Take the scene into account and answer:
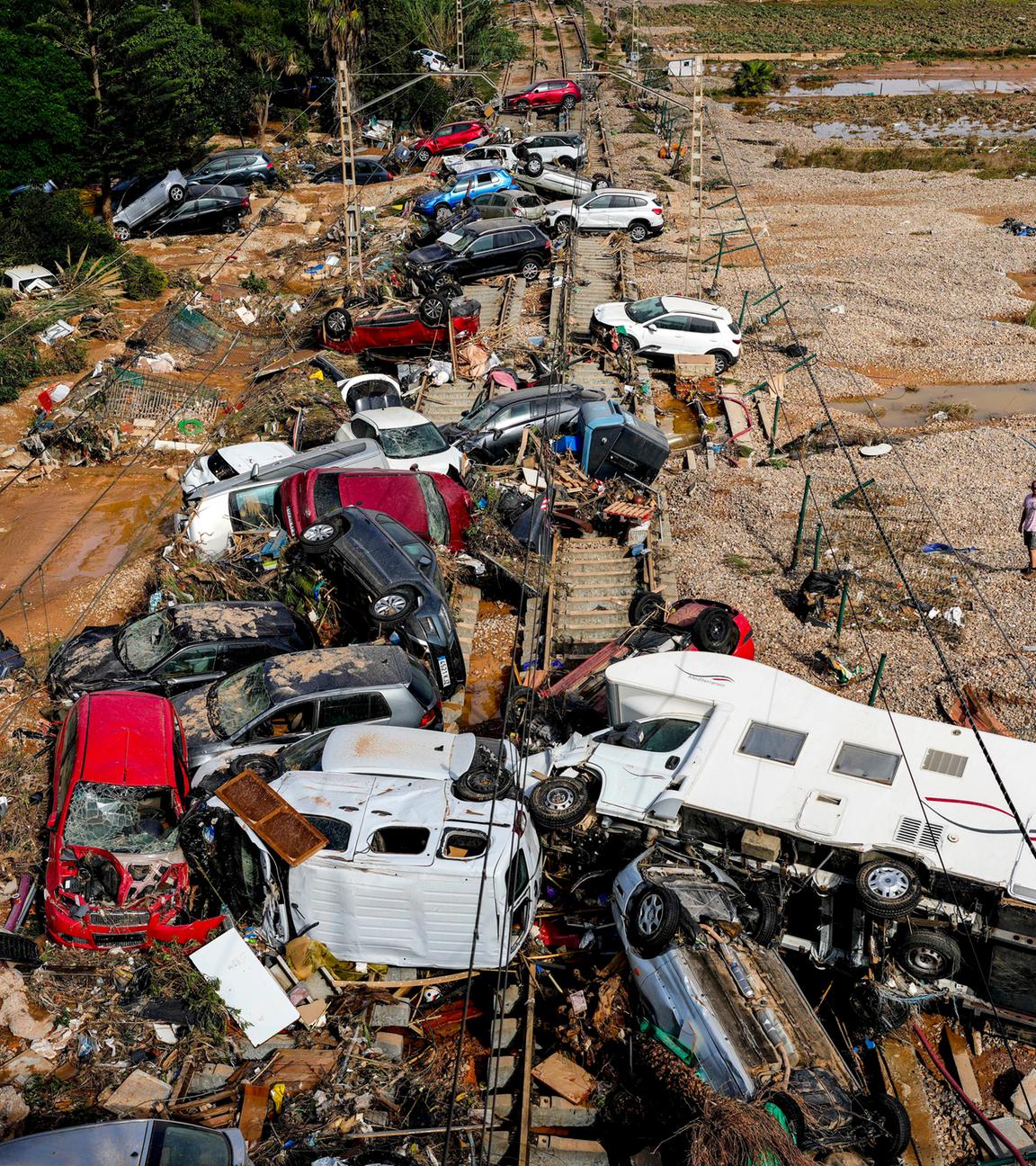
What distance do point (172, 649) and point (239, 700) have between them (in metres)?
1.33

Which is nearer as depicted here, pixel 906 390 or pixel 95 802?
pixel 95 802

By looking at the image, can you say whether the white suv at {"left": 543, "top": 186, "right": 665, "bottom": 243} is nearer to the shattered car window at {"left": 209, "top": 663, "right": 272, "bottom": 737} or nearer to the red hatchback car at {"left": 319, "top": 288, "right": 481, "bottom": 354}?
the red hatchback car at {"left": 319, "top": 288, "right": 481, "bottom": 354}

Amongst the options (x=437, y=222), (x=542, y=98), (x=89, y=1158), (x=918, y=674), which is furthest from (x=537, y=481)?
(x=542, y=98)

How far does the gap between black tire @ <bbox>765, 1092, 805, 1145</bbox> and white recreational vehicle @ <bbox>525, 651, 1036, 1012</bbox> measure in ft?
6.39

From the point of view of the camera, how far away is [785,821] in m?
9.21

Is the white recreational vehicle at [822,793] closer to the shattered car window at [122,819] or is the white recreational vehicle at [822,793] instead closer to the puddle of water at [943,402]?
the shattered car window at [122,819]

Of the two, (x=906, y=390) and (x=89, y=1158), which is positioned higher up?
(x=89, y=1158)

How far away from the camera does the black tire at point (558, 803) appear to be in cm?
952

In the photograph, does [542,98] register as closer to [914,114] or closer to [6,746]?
[914,114]

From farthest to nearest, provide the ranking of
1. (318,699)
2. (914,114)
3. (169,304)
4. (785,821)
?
(914,114) < (169,304) < (318,699) < (785,821)

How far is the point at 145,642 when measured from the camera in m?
11.9

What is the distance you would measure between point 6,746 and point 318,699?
3708 mm

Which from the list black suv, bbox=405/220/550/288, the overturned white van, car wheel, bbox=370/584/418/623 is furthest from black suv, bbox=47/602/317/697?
black suv, bbox=405/220/550/288

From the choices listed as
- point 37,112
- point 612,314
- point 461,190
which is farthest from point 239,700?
point 37,112
